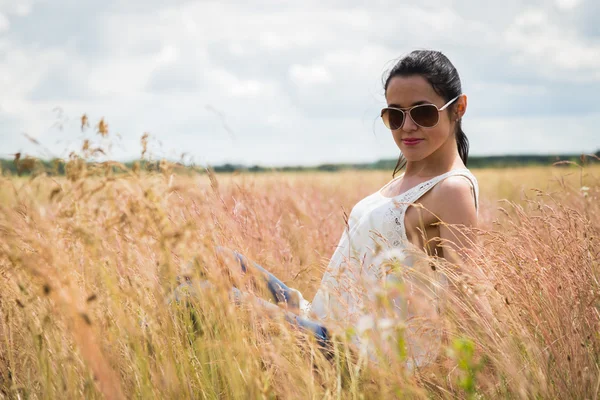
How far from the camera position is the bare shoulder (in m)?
1.91

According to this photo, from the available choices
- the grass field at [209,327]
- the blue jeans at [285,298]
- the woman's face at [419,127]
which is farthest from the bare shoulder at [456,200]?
the blue jeans at [285,298]

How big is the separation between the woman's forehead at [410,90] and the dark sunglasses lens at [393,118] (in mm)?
50

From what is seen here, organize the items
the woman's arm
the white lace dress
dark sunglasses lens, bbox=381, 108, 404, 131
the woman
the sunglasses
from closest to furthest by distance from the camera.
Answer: the white lace dress
the woman's arm
the woman
the sunglasses
dark sunglasses lens, bbox=381, 108, 404, 131

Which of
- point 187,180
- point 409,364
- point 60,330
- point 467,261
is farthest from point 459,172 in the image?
point 60,330

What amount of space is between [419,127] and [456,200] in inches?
18.0

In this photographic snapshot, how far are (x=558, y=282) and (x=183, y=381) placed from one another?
1.36 meters

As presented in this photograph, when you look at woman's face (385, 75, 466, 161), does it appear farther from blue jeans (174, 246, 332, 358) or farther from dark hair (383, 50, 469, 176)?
blue jeans (174, 246, 332, 358)

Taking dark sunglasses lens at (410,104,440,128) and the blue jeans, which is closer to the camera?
the blue jeans

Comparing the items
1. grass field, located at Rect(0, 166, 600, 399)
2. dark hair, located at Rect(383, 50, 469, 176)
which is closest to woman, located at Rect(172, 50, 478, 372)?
dark hair, located at Rect(383, 50, 469, 176)

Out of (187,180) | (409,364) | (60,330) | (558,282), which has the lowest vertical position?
(409,364)

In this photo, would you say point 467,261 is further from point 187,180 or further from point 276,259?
point 276,259

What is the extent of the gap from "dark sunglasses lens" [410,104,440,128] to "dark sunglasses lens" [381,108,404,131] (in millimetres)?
78

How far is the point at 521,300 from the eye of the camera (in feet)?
5.72

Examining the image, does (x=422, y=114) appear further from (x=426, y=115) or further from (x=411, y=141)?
(x=411, y=141)
